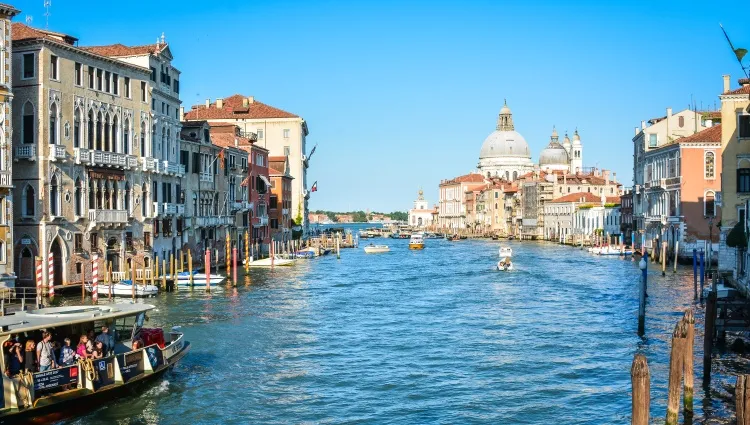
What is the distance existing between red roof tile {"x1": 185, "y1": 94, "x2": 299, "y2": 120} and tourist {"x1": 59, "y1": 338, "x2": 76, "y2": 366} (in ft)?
163

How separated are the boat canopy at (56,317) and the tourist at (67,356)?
0.38m

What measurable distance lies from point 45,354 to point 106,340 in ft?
5.07

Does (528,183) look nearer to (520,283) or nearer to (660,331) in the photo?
(520,283)

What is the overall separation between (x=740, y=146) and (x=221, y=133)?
2787cm

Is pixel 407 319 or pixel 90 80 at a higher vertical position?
pixel 90 80

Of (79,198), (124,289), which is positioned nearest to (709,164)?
(124,289)

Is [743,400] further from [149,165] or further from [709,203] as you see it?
[709,203]

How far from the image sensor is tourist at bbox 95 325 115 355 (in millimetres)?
15852

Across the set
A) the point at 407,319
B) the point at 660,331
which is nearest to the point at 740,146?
the point at 660,331

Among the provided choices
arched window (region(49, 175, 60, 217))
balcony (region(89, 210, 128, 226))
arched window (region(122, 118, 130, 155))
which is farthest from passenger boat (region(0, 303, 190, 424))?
arched window (region(122, 118, 130, 155))

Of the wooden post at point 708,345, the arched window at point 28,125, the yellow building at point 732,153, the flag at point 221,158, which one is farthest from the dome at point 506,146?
the wooden post at point 708,345

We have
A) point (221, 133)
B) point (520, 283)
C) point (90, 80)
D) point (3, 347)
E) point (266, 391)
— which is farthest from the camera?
point (221, 133)

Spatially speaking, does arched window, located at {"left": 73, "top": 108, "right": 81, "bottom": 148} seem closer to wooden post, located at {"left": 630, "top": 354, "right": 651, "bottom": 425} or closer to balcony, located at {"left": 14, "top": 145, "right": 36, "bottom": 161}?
balcony, located at {"left": 14, "top": 145, "right": 36, "bottom": 161}

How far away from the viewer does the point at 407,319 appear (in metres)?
26.7
